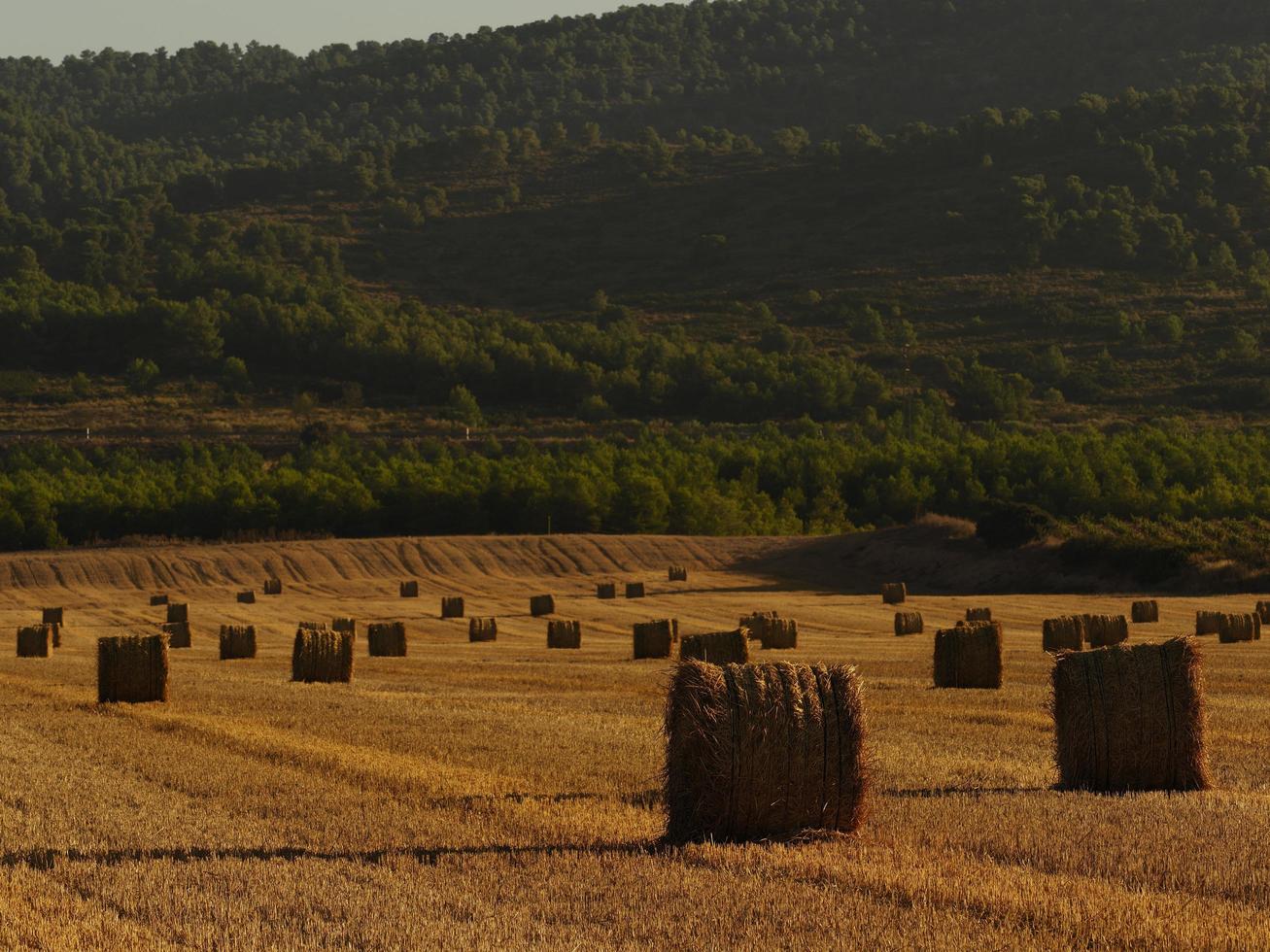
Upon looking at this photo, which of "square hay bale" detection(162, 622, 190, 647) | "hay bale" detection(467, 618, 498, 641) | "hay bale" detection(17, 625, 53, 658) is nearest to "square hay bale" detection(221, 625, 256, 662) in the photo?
"hay bale" detection(17, 625, 53, 658)

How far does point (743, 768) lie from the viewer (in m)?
11.2

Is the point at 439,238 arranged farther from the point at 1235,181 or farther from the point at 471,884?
the point at 471,884

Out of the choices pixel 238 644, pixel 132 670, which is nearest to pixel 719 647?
pixel 132 670

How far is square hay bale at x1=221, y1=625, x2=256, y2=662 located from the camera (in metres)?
33.0

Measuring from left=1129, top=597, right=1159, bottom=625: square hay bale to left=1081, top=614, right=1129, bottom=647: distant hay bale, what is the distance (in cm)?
955

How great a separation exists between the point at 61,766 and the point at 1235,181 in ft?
480

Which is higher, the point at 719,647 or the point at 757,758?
the point at 757,758

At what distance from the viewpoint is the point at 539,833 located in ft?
38.4

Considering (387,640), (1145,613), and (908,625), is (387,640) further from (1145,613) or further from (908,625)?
(1145,613)

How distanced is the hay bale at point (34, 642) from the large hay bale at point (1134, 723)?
24.8 meters

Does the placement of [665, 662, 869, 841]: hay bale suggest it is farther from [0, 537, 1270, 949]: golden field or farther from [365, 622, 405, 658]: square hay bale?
[365, 622, 405, 658]: square hay bale

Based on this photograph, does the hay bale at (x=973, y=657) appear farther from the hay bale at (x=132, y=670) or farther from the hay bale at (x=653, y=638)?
the hay bale at (x=653, y=638)

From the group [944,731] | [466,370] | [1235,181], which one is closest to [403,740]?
[944,731]

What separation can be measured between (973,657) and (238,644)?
1445cm
